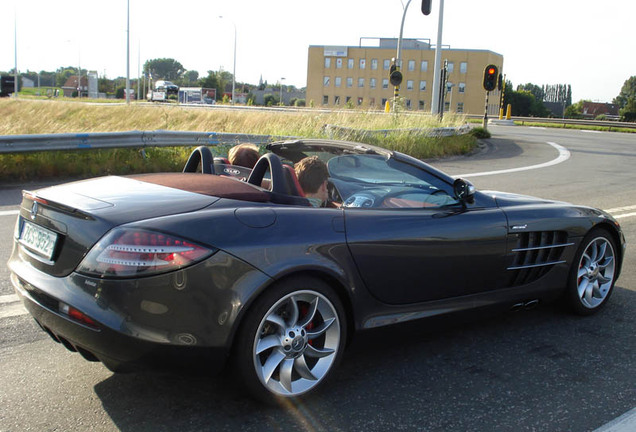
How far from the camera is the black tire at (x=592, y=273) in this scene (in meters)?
4.44

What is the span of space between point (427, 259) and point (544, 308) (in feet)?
5.53

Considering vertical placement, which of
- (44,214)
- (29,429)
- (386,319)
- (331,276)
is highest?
(44,214)

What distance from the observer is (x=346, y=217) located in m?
3.30

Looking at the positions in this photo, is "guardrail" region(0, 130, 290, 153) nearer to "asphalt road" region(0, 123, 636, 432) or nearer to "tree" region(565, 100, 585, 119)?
"asphalt road" region(0, 123, 636, 432)

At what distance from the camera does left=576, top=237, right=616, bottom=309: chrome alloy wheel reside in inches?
178

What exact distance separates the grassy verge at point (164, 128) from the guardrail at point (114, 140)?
11.4 inches

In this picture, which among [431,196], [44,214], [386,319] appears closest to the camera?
[44,214]

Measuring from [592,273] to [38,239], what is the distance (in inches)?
145

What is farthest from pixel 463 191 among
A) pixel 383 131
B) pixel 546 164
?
pixel 546 164

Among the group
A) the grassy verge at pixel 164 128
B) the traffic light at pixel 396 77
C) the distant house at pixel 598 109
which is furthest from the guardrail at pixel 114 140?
the distant house at pixel 598 109

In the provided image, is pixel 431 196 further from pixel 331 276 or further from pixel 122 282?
pixel 122 282

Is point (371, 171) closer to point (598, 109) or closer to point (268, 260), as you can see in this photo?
point (268, 260)

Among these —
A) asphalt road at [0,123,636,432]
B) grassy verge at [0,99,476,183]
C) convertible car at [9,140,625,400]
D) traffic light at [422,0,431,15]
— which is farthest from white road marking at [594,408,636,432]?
traffic light at [422,0,431,15]

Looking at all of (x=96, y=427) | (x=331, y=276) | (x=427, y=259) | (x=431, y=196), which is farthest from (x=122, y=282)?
(x=431, y=196)
